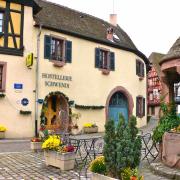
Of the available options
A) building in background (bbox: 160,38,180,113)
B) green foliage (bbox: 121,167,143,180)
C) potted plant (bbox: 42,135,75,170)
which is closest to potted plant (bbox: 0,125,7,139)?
potted plant (bbox: 42,135,75,170)

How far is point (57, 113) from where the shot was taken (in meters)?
20.2

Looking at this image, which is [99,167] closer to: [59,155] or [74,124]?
[59,155]

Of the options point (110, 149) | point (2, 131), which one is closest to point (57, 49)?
point (2, 131)

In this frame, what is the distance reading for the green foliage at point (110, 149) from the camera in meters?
6.32

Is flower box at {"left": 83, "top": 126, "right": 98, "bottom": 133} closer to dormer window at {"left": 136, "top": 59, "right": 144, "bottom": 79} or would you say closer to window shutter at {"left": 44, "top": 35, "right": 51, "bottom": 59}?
window shutter at {"left": 44, "top": 35, "right": 51, "bottom": 59}

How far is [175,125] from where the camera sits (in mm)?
8516

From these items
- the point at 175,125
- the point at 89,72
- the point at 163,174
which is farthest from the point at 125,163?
the point at 89,72

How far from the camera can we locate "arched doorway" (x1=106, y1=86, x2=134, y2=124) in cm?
2316

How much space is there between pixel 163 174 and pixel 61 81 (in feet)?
41.8

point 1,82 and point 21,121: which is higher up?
point 1,82

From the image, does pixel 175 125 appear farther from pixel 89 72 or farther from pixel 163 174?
pixel 89 72

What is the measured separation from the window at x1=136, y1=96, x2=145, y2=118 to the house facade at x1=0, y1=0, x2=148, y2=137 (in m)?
0.21

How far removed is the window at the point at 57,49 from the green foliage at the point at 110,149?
13.2 metres

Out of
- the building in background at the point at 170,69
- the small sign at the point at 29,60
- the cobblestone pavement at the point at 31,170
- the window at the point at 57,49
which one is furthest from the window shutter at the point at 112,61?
the building in background at the point at 170,69
